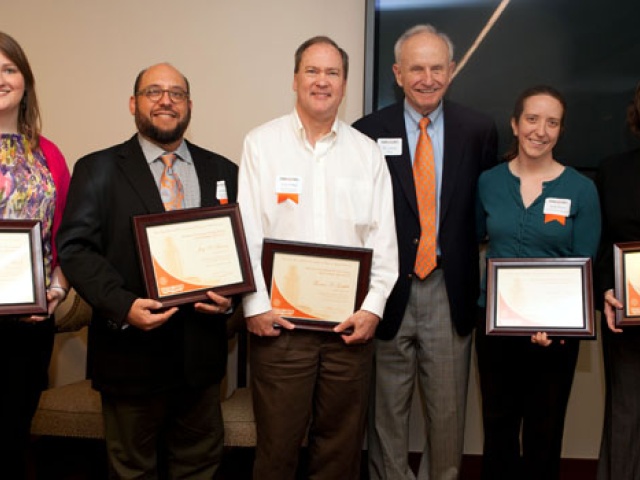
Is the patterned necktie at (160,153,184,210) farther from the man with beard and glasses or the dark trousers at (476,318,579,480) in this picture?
the dark trousers at (476,318,579,480)

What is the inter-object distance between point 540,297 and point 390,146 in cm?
86

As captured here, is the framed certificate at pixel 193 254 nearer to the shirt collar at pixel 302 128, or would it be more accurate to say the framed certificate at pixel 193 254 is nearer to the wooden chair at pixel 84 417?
the shirt collar at pixel 302 128

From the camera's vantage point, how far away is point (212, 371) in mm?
2301

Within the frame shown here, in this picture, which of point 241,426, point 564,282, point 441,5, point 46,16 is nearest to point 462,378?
point 564,282

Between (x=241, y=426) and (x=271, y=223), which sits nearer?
(x=271, y=223)

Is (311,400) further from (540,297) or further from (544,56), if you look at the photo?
(544,56)

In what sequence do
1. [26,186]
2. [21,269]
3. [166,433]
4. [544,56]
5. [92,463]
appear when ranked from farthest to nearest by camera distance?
1. [544,56]
2. [92,463]
3. [166,433]
4. [26,186]
5. [21,269]

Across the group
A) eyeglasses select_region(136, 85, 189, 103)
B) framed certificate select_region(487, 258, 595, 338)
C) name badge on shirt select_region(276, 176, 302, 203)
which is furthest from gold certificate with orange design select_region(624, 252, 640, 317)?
eyeglasses select_region(136, 85, 189, 103)

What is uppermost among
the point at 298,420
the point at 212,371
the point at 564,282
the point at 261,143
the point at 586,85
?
the point at 586,85

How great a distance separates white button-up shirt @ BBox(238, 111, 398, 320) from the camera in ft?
7.43

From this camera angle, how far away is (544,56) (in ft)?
10.1

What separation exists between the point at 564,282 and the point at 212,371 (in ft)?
4.56

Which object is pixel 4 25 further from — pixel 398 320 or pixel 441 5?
pixel 398 320

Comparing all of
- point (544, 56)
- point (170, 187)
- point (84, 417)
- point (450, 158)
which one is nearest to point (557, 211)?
point (450, 158)
